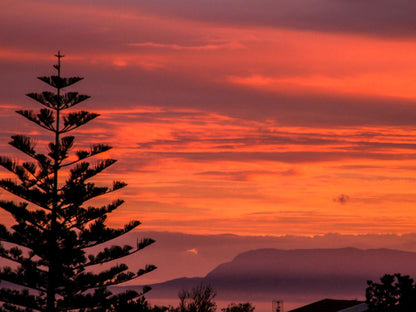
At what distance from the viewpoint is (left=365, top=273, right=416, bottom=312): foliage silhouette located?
2525cm

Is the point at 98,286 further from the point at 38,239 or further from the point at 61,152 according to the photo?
the point at 61,152

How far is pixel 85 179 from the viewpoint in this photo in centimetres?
3641

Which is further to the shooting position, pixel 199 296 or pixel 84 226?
pixel 199 296

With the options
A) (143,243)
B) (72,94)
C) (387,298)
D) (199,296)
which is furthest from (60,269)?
(199,296)

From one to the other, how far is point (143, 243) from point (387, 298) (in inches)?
511

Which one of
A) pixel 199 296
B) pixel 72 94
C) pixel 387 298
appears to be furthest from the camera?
pixel 199 296

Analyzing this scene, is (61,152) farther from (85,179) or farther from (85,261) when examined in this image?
(85,261)

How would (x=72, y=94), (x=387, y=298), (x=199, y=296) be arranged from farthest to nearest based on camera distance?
1. (x=199, y=296)
2. (x=72, y=94)
3. (x=387, y=298)

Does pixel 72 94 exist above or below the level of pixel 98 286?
above

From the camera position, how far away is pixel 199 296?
57.6m

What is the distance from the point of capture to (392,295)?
25.3m

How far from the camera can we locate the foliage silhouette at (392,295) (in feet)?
82.8

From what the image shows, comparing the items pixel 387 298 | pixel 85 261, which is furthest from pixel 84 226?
pixel 387 298

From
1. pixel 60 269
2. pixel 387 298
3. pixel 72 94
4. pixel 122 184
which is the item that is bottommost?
pixel 387 298
